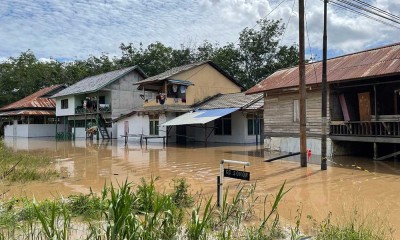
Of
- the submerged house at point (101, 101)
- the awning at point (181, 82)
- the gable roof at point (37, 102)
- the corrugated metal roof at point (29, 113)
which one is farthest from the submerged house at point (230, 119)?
the gable roof at point (37, 102)

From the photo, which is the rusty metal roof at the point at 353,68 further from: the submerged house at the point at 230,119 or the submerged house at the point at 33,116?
the submerged house at the point at 33,116

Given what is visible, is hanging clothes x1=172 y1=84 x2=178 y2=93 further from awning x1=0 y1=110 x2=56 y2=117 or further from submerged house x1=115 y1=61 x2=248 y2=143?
awning x1=0 y1=110 x2=56 y2=117

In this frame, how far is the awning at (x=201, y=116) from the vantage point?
80.0 feet

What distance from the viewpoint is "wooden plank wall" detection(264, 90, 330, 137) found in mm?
17797

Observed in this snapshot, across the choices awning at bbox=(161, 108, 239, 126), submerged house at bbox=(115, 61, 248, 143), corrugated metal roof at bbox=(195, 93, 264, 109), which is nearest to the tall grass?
awning at bbox=(161, 108, 239, 126)

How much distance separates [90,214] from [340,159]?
13182 millimetres

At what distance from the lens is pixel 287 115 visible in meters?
19.5

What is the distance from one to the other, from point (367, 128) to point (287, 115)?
4.60 meters

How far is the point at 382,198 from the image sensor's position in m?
8.63

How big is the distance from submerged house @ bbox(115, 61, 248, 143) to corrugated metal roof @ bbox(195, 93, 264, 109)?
4.61ft

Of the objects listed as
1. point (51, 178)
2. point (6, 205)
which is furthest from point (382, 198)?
point (51, 178)

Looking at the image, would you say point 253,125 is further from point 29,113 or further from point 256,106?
point 29,113

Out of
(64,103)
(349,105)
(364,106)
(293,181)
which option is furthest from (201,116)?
(64,103)

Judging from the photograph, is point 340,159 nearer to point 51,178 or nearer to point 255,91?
point 255,91
